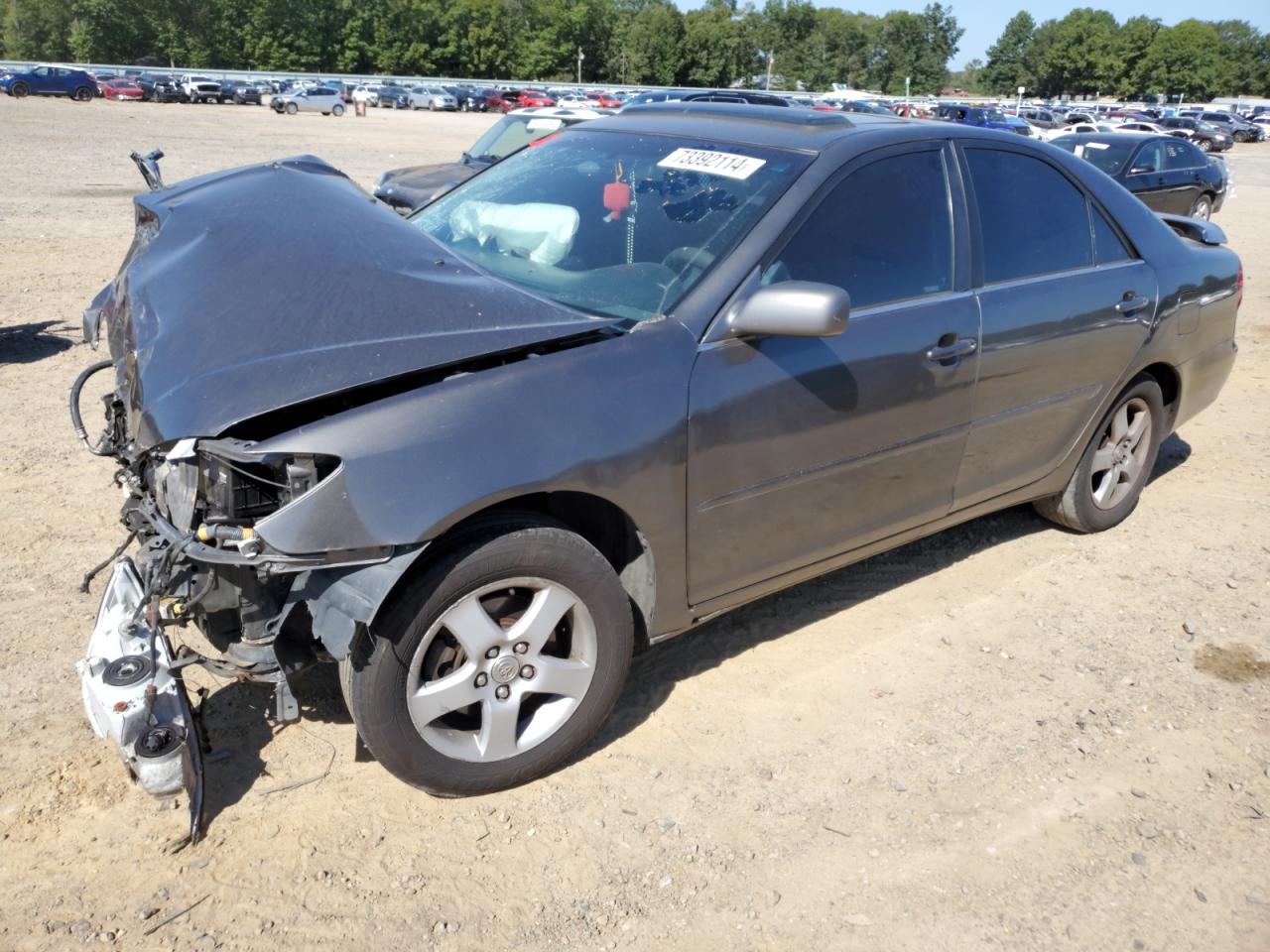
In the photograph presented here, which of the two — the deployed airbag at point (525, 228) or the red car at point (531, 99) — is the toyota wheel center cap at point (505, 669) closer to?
the deployed airbag at point (525, 228)

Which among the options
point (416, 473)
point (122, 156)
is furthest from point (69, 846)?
point (122, 156)

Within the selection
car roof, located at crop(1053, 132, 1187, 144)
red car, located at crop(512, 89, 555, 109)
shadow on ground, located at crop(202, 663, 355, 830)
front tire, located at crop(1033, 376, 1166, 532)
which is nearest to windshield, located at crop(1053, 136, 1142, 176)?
car roof, located at crop(1053, 132, 1187, 144)

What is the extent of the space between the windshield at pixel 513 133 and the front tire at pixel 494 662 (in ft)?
32.7

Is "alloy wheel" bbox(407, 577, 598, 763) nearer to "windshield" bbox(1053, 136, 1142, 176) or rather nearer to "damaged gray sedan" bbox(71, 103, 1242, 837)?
"damaged gray sedan" bbox(71, 103, 1242, 837)

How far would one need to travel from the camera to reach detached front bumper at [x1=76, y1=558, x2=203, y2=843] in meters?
2.71

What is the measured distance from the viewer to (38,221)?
12.3 m

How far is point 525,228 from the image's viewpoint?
3797 millimetres

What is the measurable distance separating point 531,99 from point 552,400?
57.2 meters

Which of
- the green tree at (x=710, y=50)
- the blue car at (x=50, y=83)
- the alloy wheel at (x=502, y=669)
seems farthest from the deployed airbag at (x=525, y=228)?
the green tree at (x=710, y=50)

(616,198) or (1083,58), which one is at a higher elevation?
(1083,58)

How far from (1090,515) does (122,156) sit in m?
22.8

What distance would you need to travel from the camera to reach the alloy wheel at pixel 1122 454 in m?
4.79

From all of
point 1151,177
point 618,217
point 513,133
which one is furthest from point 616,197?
point 1151,177

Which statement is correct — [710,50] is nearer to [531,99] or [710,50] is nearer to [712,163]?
[531,99]
